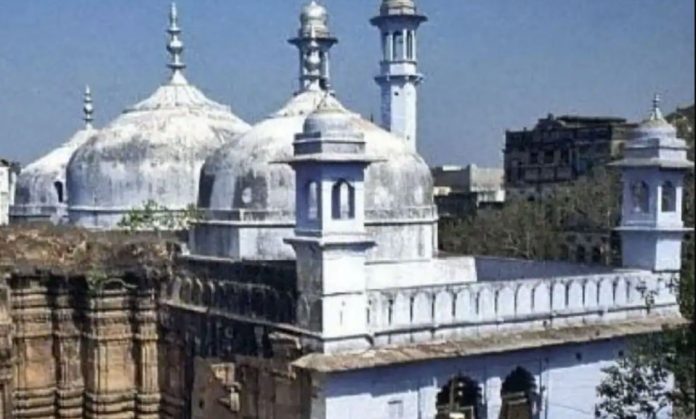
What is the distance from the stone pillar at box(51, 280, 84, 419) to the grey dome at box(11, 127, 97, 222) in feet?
32.5

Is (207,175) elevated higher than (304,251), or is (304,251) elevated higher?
(207,175)

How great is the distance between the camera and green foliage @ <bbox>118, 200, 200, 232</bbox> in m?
17.2

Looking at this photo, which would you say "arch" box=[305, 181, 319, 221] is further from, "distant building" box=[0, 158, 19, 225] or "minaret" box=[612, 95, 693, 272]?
"distant building" box=[0, 158, 19, 225]

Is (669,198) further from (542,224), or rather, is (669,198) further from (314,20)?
(542,224)

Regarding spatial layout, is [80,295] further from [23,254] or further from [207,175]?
[207,175]

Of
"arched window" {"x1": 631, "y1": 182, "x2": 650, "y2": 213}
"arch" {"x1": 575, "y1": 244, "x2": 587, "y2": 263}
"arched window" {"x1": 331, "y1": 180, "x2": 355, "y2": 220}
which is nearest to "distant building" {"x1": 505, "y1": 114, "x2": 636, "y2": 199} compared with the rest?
"arch" {"x1": 575, "y1": 244, "x2": 587, "y2": 263}

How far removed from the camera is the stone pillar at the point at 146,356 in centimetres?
1404

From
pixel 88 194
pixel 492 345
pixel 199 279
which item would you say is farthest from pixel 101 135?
pixel 492 345

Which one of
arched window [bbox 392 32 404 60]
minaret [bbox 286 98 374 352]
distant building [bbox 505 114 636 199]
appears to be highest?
arched window [bbox 392 32 404 60]

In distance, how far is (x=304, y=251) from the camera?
1108 centimetres

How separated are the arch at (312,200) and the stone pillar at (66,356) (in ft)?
14.8

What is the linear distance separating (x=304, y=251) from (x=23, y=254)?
17.7 feet

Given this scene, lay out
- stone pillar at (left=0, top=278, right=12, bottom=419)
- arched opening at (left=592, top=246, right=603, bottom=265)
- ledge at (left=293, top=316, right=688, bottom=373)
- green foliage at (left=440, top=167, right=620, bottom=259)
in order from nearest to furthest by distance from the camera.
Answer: ledge at (left=293, top=316, right=688, bottom=373), stone pillar at (left=0, top=278, right=12, bottom=419), arched opening at (left=592, top=246, right=603, bottom=265), green foliage at (left=440, top=167, right=620, bottom=259)

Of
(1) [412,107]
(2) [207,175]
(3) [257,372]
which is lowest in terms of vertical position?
(3) [257,372]
